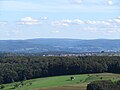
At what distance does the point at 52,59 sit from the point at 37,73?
13.6m

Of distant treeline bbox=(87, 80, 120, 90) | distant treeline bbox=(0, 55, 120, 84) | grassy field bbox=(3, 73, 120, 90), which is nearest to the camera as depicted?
distant treeline bbox=(87, 80, 120, 90)

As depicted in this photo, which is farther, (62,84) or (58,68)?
(58,68)

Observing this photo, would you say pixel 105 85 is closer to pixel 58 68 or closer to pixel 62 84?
pixel 62 84

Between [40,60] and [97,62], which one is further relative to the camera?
[40,60]

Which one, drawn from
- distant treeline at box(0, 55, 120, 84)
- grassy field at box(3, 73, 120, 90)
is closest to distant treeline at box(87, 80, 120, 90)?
grassy field at box(3, 73, 120, 90)

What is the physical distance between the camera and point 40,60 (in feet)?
470

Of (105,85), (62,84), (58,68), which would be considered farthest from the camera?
(58,68)

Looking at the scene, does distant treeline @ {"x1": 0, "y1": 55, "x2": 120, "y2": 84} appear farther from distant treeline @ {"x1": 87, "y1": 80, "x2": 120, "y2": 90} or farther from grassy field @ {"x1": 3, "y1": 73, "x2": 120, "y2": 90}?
distant treeline @ {"x1": 87, "y1": 80, "x2": 120, "y2": 90}

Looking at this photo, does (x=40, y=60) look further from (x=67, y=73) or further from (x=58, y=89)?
(x=58, y=89)

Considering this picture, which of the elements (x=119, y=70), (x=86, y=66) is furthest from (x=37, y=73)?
(x=119, y=70)

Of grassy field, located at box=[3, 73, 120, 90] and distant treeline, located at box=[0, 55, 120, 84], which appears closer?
grassy field, located at box=[3, 73, 120, 90]

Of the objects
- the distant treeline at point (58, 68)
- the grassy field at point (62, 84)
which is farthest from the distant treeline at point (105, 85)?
the distant treeline at point (58, 68)

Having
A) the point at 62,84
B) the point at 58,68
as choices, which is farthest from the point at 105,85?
the point at 58,68

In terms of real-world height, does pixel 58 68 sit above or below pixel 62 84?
below
